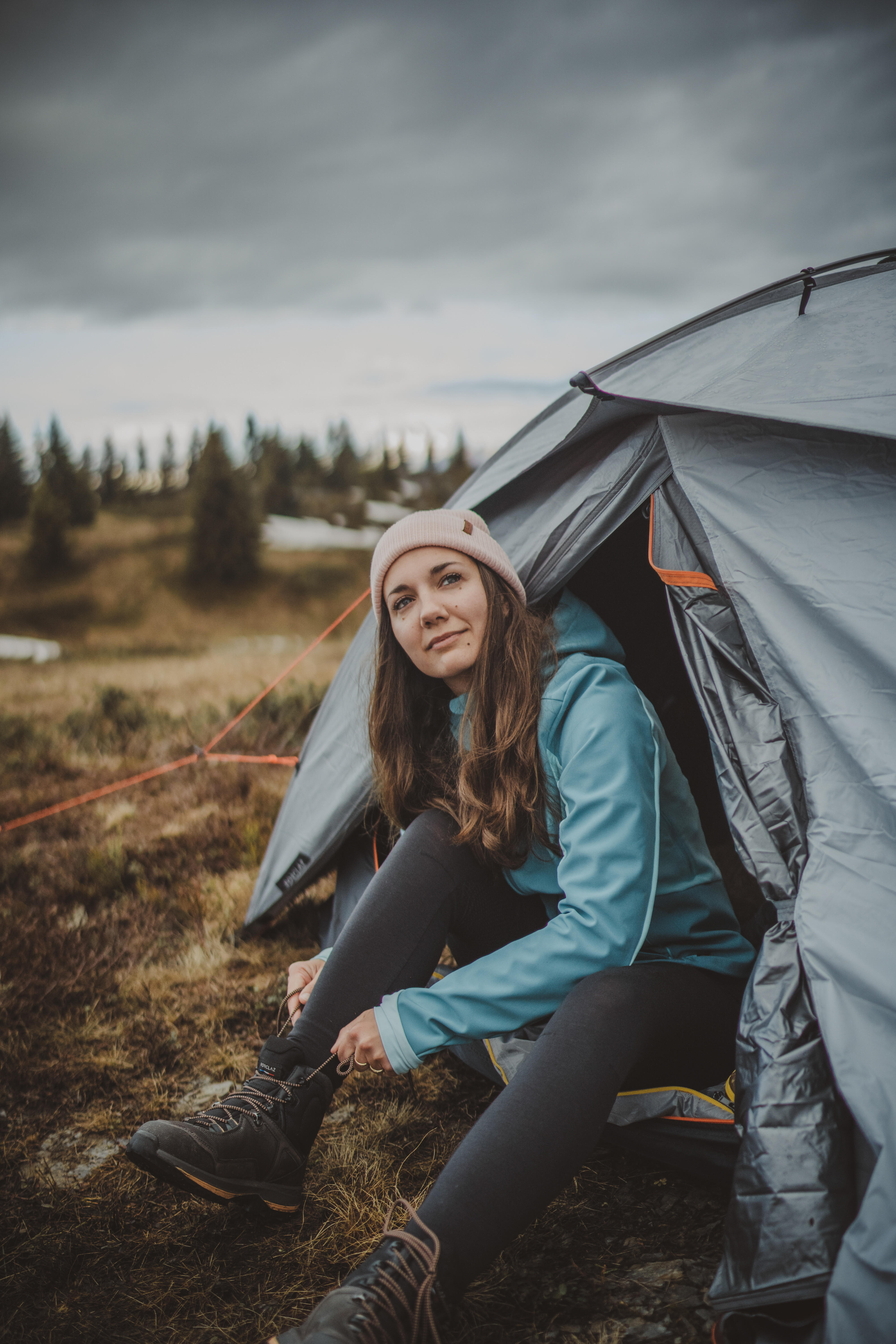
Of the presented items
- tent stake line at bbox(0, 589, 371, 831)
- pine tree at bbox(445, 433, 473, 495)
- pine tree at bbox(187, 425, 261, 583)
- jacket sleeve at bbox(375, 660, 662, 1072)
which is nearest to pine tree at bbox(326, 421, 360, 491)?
pine tree at bbox(445, 433, 473, 495)

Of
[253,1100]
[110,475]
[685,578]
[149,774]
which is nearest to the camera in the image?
[253,1100]

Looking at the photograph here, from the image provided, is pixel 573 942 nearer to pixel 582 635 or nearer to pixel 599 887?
pixel 599 887

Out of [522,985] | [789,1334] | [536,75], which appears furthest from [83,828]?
[536,75]

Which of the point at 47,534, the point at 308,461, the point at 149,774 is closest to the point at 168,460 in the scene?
the point at 308,461

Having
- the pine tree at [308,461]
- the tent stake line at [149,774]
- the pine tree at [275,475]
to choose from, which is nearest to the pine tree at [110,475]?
the pine tree at [275,475]

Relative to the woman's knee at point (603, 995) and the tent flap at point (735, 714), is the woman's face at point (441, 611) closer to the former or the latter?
the tent flap at point (735, 714)

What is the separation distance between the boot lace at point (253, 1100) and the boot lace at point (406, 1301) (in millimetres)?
429

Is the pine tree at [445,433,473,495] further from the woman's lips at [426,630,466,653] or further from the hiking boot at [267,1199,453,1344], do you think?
the hiking boot at [267,1199,453,1344]

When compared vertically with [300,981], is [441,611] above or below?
above

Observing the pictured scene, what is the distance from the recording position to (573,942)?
1364 millimetres

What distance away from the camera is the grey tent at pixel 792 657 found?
3.71 feet

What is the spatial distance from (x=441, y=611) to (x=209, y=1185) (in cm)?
130

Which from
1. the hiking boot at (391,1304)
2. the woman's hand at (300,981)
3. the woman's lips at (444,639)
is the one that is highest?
the woman's lips at (444,639)

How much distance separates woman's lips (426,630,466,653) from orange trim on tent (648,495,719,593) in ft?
1.60
